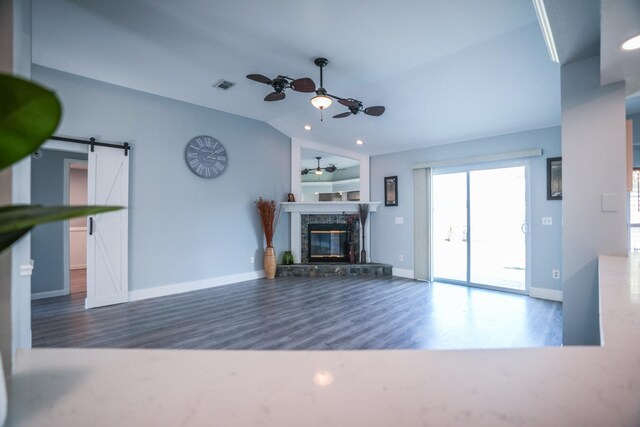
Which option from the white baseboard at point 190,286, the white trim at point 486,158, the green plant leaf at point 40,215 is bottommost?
the white baseboard at point 190,286

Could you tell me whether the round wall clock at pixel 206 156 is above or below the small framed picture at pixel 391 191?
above

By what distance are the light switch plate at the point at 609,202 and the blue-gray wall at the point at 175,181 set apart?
14.5 ft

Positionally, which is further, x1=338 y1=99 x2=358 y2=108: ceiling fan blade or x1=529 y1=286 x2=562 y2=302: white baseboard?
x1=529 y1=286 x2=562 y2=302: white baseboard

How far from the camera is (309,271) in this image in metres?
5.39

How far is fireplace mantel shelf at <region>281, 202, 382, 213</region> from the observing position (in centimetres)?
549

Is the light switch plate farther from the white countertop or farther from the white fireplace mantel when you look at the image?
the white fireplace mantel

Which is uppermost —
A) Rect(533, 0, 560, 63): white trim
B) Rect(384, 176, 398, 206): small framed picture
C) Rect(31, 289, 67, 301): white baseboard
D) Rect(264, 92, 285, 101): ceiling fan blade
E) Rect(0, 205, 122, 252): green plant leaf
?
Rect(264, 92, 285, 101): ceiling fan blade

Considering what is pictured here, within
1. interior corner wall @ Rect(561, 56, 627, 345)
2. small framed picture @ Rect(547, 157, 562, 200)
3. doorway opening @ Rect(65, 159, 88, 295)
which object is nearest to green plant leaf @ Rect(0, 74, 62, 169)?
interior corner wall @ Rect(561, 56, 627, 345)

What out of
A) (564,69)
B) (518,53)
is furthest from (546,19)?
(518,53)

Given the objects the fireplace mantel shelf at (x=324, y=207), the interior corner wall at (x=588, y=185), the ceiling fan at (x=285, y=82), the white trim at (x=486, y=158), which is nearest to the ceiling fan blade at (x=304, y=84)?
the ceiling fan at (x=285, y=82)

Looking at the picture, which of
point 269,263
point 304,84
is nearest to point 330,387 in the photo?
point 304,84

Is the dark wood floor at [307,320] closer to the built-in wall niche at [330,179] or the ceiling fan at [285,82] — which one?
the ceiling fan at [285,82]

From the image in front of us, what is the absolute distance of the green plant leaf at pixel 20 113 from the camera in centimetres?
28

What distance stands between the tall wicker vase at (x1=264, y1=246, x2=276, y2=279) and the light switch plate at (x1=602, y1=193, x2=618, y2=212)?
4.28m
